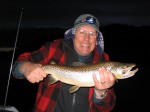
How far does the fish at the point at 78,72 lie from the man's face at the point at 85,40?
0.24 m

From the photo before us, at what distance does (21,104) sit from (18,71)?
60.5ft

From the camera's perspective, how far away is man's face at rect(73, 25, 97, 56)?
200 inches

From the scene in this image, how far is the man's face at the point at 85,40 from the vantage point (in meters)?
5.07

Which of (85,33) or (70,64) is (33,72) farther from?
(85,33)

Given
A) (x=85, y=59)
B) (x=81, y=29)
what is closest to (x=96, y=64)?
(x=85, y=59)

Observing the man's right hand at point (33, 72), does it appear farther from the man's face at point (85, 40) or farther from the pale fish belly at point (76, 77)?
the man's face at point (85, 40)

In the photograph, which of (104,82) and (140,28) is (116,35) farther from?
(104,82)

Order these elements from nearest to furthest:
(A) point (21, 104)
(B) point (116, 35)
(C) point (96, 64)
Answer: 1. (C) point (96, 64)
2. (A) point (21, 104)
3. (B) point (116, 35)

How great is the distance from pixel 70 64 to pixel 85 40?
22.3 inches

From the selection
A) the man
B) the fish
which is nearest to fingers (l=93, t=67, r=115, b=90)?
the man

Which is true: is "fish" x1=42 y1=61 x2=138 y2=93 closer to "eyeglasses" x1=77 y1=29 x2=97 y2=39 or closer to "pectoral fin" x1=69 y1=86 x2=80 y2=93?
"pectoral fin" x1=69 y1=86 x2=80 y2=93

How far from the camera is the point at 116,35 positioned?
319ft

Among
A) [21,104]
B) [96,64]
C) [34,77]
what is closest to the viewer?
[34,77]

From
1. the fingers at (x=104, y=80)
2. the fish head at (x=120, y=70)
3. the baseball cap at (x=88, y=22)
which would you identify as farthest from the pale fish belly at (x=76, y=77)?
the baseball cap at (x=88, y=22)
